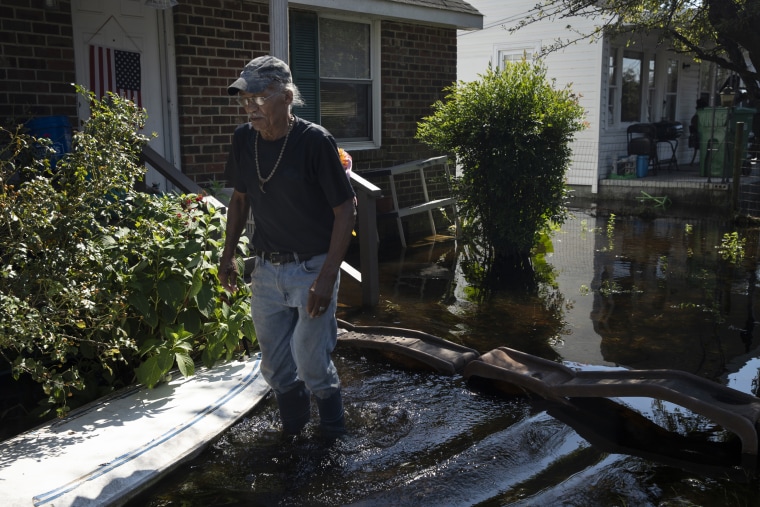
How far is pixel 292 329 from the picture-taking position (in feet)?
13.8

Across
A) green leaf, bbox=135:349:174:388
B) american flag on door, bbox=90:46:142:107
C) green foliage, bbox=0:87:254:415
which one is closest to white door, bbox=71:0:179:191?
american flag on door, bbox=90:46:142:107

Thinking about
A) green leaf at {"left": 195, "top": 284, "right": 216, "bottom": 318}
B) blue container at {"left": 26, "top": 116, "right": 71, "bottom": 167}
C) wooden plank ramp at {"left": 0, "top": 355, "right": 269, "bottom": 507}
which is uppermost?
blue container at {"left": 26, "top": 116, "right": 71, "bottom": 167}

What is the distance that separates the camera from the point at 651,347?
19.9 ft

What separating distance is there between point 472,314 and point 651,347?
1.64 meters

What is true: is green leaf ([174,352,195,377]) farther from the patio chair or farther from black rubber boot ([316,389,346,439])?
the patio chair

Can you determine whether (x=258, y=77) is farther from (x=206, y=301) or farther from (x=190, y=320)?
(x=190, y=320)

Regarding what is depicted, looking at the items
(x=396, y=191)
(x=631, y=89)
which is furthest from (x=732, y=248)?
(x=631, y=89)

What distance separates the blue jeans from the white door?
3.78 m

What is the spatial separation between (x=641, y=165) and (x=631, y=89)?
2387mm

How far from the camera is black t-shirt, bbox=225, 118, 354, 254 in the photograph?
376 centimetres

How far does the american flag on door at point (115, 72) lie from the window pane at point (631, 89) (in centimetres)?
1258

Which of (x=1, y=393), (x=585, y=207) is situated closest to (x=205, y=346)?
(x=1, y=393)

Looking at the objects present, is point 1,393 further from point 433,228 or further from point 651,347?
point 433,228

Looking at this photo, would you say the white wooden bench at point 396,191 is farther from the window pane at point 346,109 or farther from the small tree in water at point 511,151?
the small tree in water at point 511,151
